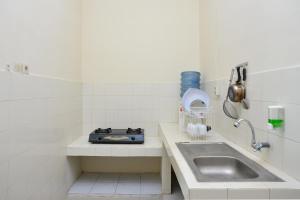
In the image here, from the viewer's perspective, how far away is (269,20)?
1027 mm

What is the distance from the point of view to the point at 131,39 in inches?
93.9

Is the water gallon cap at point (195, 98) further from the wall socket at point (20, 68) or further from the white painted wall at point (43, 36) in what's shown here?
the wall socket at point (20, 68)

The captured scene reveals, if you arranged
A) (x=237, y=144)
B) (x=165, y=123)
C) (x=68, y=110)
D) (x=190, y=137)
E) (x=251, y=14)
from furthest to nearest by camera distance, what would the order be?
(x=165, y=123), (x=68, y=110), (x=190, y=137), (x=237, y=144), (x=251, y=14)

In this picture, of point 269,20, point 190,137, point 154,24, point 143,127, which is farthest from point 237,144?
point 154,24

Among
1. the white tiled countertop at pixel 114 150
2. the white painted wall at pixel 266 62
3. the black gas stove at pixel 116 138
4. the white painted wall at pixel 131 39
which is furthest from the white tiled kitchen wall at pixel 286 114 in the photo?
the white painted wall at pixel 131 39

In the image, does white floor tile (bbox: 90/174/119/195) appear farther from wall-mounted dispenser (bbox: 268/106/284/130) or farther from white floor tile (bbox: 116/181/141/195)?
wall-mounted dispenser (bbox: 268/106/284/130)

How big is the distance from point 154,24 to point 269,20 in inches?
61.6

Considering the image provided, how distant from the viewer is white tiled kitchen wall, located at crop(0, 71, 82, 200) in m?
1.06

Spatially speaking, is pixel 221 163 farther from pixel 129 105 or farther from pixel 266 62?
pixel 129 105

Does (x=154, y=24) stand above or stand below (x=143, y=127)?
above

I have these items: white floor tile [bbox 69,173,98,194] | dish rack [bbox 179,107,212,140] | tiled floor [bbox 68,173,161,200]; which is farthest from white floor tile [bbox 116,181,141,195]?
dish rack [bbox 179,107,212,140]

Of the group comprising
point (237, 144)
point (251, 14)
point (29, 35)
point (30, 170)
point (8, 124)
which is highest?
point (251, 14)

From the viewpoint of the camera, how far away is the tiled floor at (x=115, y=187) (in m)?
1.92

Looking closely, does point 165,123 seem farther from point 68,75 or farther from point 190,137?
point 68,75
